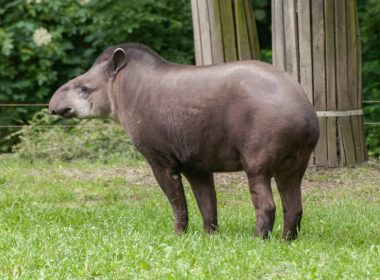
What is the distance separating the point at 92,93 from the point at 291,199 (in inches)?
86.2

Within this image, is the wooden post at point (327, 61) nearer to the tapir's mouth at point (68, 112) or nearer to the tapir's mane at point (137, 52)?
the tapir's mane at point (137, 52)

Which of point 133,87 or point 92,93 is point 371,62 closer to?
point 92,93

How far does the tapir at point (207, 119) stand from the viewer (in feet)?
24.1

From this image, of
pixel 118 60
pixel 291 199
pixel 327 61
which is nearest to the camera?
pixel 291 199

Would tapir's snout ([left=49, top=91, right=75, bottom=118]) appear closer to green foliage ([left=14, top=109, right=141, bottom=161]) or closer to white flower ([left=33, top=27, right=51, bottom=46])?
green foliage ([left=14, top=109, right=141, bottom=161])

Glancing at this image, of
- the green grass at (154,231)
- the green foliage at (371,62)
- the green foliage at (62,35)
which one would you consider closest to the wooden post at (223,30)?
the green grass at (154,231)

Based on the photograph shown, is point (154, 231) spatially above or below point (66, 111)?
below

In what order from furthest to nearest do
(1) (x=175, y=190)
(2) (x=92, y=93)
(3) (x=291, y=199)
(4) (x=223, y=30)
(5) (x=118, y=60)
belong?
(4) (x=223, y=30) → (2) (x=92, y=93) → (5) (x=118, y=60) → (1) (x=175, y=190) → (3) (x=291, y=199)

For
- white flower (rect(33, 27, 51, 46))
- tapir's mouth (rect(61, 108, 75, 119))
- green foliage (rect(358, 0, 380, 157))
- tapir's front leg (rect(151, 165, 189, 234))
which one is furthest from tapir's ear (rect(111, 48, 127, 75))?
white flower (rect(33, 27, 51, 46))

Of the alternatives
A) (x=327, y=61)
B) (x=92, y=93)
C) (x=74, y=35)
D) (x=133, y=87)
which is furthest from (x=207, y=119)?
(x=74, y=35)

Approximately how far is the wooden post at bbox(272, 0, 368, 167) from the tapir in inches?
169

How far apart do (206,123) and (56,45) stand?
32.8 ft

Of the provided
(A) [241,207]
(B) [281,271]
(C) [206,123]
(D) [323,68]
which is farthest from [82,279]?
(D) [323,68]

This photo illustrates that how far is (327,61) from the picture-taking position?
12.4m
